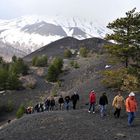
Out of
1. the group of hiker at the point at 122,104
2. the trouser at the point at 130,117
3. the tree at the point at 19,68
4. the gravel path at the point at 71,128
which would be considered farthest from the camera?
the tree at the point at 19,68

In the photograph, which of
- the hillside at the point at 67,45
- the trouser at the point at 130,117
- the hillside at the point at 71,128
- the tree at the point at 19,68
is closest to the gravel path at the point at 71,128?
the hillside at the point at 71,128

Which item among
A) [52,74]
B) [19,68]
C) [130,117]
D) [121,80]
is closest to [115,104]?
[130,117]

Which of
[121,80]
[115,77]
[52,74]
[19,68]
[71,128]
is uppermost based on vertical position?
[19,68]

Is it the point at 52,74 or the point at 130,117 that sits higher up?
the point at 52,74

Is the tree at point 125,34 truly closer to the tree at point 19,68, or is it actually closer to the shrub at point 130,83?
the shrub at point 130,83

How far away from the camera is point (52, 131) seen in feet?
85.5

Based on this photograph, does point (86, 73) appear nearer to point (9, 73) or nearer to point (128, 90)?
point (9, 73)

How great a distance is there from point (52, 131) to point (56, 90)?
4264cm

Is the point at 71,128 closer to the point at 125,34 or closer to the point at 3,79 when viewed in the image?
the point at 125,34

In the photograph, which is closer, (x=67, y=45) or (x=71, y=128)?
(x=71, y=128)

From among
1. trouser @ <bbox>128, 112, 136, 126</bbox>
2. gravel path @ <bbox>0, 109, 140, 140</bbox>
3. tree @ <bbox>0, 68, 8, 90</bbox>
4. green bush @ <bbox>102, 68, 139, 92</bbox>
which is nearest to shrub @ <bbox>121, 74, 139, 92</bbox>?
green bush @ <bbox>102, 68, 139, 92</bbox>

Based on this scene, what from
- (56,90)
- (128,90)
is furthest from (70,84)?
(128,90)

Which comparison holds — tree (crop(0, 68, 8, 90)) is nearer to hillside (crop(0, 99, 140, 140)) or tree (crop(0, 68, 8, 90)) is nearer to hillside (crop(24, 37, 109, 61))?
hillside (crop(0, 99, 140, 140))

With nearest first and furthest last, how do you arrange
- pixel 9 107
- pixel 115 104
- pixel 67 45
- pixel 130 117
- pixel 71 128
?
pixel 71 128 → pixel 130 117 → pixel 115 104 → pixel 9 107 → pixel 67 45
